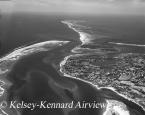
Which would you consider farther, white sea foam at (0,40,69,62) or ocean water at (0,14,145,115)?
white sea foam at (0,40,69,62)

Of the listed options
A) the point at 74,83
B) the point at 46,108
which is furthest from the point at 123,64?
the point at 46,108

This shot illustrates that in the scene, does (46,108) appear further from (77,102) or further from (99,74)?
(99,74)

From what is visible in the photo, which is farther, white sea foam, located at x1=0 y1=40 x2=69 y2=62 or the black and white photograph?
white sea foam, located at x1=0 y1=40 x2=69 y2=62

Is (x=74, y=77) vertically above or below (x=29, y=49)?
below

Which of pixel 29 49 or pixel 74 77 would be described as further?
pixel 29 49

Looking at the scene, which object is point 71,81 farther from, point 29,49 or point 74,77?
point 29,49

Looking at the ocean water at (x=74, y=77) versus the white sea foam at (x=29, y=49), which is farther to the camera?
the white sea foam at (x=29, y=49)

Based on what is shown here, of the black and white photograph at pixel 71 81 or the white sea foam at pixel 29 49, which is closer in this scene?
the black and white photograph at pixel 71 81

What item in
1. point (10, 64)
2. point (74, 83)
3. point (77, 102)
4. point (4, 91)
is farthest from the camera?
point (10, 64)

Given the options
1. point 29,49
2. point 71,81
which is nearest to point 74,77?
point 71,81

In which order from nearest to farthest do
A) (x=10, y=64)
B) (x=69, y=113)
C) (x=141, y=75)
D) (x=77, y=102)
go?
(x=69, y=113), (x=77, y=102), (x=141, y=75), (x=10, y=64)

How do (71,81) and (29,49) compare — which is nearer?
(71,81)
